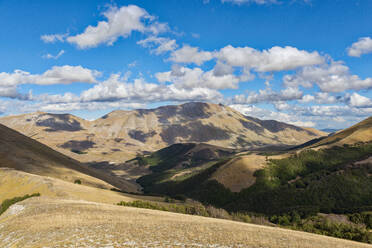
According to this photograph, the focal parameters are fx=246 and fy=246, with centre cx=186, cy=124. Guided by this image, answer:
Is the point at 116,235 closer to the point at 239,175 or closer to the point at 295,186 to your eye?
the point at 295,186

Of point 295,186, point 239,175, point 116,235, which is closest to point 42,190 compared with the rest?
point 116,235

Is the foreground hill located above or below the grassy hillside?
above

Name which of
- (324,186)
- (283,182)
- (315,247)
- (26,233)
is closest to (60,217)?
→ (26,233)

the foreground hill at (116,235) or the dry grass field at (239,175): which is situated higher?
the foreground hill at (116,235)

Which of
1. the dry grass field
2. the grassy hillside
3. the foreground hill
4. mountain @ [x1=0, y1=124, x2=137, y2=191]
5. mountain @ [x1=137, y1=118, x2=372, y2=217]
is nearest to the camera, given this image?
the foreground hill

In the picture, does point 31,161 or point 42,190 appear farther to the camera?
point 31,161

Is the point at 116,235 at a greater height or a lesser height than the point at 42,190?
greater

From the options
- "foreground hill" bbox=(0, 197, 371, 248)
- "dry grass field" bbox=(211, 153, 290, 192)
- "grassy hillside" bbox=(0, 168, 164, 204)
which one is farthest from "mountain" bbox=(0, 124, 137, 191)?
"foreground hill" bbox=(0, 197, 371, 248)

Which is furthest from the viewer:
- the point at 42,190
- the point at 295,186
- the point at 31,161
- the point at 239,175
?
the point at 239,175

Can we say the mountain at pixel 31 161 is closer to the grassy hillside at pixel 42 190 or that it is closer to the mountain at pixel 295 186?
the grassy hillside at pixel 42 190

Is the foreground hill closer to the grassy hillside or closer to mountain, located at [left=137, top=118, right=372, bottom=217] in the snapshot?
the grassy hillside

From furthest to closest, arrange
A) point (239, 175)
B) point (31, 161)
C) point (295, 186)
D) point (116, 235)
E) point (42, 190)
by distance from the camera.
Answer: point (239, 175)
point (295, 186)
point (31, 161)
point (42, 190)
point (116, 235)

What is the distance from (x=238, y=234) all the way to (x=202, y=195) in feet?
519

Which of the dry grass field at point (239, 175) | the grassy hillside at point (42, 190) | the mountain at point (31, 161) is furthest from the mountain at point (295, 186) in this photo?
the grassy hillside at point (42, 190)
